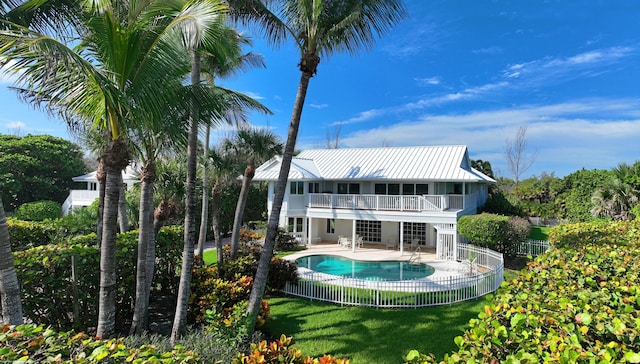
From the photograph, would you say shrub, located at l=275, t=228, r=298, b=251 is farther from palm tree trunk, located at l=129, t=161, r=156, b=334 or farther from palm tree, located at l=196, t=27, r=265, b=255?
palm tree trunk, located at l=129, t=161, r=156, b=334

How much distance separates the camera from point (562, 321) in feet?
9.05

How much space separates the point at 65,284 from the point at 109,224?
8.74ft

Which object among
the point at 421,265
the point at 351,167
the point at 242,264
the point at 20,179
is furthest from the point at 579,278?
the point at 20,179

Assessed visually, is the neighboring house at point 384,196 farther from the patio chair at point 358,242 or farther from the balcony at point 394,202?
the patio chair at point 358,242

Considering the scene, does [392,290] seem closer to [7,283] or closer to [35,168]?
[7,283]

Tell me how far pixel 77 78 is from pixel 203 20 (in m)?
2.19

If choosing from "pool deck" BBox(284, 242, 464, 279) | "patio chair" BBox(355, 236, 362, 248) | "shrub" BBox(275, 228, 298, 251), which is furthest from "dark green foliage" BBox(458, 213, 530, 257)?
"shrub" BBox(275, 228, 298, 251)

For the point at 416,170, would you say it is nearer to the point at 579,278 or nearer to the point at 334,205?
the point at 334,205

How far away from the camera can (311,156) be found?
27094 mm

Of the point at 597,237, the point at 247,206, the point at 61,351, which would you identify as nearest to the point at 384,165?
the point at 247,206

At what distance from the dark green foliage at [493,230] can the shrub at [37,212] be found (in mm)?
32032

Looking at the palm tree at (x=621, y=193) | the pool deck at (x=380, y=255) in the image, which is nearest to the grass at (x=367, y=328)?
the pool deck at (x=380, y=255)

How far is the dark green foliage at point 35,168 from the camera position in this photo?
28750mm

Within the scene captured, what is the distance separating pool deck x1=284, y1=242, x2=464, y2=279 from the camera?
15.6m
